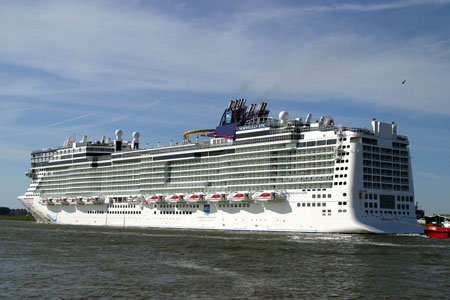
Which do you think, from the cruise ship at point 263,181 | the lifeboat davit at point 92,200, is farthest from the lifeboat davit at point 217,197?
the lifeboat davit at point 92,200

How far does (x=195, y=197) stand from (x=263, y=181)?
13.1m

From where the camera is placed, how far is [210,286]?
95.5 feet

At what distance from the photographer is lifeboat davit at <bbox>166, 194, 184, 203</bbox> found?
83.6 metres

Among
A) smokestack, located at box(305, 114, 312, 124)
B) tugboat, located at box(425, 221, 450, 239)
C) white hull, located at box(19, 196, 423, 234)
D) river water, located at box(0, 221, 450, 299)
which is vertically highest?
smokestack, located at box(305, 114, 312, 124)

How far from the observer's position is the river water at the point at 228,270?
27688 millimetres

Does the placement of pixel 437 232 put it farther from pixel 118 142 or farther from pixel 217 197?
pixel 118 142

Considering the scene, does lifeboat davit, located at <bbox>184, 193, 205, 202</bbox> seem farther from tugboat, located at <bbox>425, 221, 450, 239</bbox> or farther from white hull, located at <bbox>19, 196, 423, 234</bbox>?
tugboat, located at <bbox>425, 221, 450, 239</bbox>

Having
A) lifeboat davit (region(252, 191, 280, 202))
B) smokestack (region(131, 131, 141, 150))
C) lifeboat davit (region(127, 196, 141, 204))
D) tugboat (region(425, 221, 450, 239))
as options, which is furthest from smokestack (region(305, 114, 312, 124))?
smokestack (region(131, 131, 141, 150))

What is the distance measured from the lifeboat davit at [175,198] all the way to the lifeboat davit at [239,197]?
12418 mm

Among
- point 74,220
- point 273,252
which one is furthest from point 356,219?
point 74,220

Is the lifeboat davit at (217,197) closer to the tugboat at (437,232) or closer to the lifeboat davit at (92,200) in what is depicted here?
the tugboat at (437,232)

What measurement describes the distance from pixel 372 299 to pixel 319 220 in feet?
118

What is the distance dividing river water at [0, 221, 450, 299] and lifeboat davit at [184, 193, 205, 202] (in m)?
26.3

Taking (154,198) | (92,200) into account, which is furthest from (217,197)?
(92,200)
